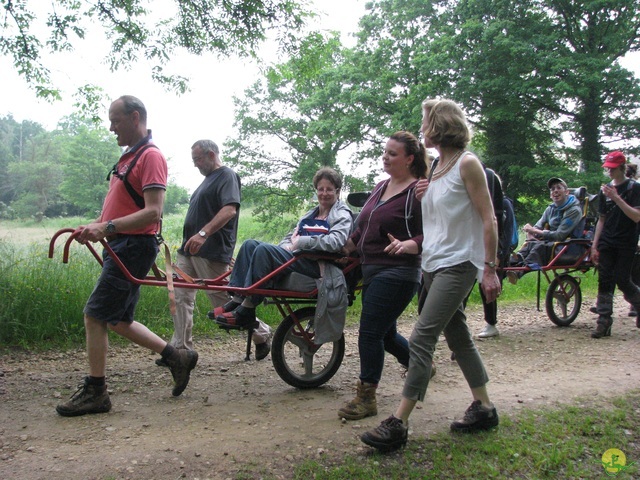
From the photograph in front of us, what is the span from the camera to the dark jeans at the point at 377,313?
10.7 ft

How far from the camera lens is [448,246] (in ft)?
9.71

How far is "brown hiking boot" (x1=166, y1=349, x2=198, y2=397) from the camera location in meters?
3.86

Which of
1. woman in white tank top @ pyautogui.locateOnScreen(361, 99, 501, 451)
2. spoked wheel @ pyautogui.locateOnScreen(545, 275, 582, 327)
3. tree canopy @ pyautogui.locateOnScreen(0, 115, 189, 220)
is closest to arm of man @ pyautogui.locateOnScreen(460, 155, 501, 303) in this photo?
woman in white tank top @ pyautogui.locateOnScreen(361, 99, 501, 451)

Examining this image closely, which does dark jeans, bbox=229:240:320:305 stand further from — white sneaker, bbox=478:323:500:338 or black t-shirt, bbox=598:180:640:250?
black t-shirt, bbox=598:180:640:250

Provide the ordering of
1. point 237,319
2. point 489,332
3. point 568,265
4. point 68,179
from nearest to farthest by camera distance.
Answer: point 237,319 → point 489,332 → point 568,265 → point 68,179

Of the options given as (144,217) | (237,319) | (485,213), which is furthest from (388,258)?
(144,217)

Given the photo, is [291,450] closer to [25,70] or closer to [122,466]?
[122,466]

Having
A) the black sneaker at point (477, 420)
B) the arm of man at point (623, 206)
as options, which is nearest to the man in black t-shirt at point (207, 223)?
the black sneaker at point (477, 420)

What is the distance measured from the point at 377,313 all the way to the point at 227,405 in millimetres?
1402

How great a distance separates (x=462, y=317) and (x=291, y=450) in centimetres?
131

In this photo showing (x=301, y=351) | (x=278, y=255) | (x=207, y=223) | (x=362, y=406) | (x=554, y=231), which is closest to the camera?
(x=362, y=406)

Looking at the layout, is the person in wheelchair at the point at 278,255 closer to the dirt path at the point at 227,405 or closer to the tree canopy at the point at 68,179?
the dirt path at the point at 227,405

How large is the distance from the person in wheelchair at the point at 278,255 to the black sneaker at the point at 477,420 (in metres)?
1.37

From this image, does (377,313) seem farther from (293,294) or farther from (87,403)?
(87,403)
